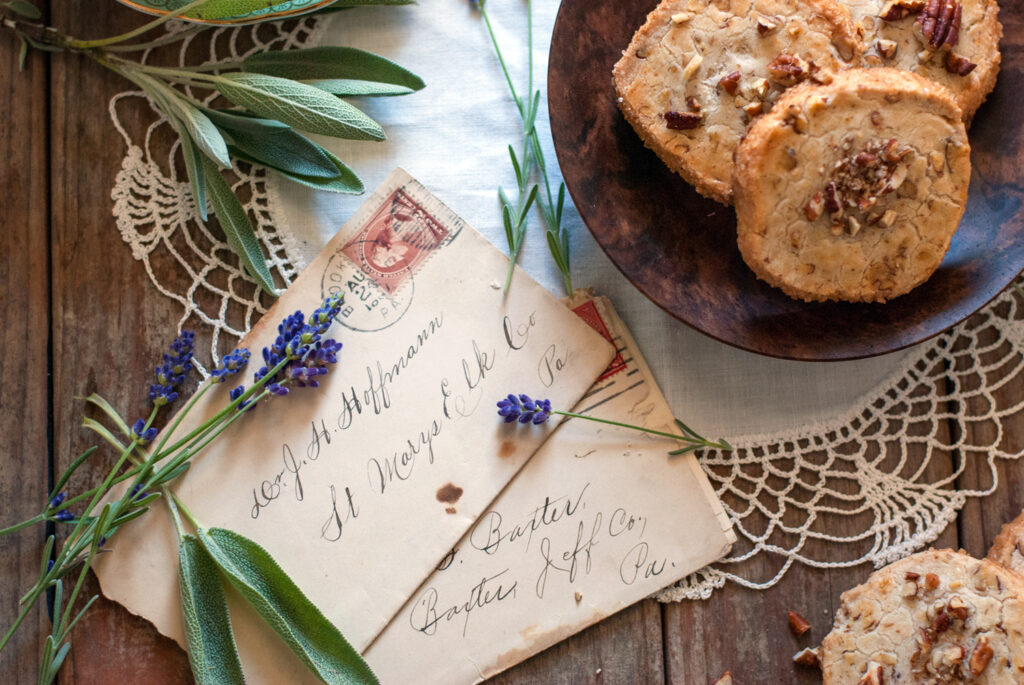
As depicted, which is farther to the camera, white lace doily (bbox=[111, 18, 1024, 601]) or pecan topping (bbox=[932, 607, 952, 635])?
white lace doily (bbox=[111, 18, 1024, 601])

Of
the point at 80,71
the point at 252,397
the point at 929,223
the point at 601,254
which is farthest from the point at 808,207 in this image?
the point at 80,71

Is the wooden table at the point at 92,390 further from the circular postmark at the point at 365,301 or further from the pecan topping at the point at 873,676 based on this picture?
the circular postmark at the point at 365,301

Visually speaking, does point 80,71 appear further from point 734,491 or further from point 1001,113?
point 1001,113

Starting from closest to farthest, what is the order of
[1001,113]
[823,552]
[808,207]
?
[808,207]
[1001,113]
[823,552]

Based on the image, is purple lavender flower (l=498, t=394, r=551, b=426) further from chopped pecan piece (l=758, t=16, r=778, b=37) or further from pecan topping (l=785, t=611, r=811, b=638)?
chopped pecan piece (l=758, t=16, r=778, b=37)

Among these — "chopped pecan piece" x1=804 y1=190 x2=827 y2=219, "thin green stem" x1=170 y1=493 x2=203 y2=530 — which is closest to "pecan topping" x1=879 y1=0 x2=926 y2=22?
"chopped pecan piece" x1=804 y1=190 x2=827 y2=219

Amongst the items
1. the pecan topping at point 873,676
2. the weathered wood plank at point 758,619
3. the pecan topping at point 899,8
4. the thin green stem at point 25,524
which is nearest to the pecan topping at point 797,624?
the weathered wood plank at point 758,619

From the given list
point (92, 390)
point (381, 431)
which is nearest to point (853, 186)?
point (381, 431)
